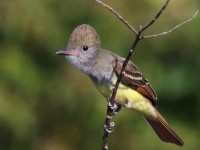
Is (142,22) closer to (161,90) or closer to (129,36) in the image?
(129,36)

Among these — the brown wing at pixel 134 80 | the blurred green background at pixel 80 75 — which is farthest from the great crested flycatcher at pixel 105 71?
the blurred green background at pixel 80 75

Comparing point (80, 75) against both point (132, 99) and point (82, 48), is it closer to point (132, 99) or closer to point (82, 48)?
point (132, 99)

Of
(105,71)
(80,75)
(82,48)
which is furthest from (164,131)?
(80,75)

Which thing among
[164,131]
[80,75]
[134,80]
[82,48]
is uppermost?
[82,48]

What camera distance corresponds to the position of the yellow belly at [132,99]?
4910mm

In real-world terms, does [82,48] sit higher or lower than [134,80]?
higher

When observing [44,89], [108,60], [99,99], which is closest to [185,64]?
[99,99]

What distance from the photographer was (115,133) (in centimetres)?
677

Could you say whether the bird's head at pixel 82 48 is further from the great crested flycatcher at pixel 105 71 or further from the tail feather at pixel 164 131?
the tail feather at pixel 164 131

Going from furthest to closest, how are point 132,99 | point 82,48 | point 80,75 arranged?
point 80,75 → point 132,99 → point 82,48

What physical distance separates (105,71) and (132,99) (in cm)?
29

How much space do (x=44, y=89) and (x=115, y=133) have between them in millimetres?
767

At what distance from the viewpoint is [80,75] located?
668 centimetres

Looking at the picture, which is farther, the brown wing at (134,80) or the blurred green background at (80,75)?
the blurred green background at (80,75)
